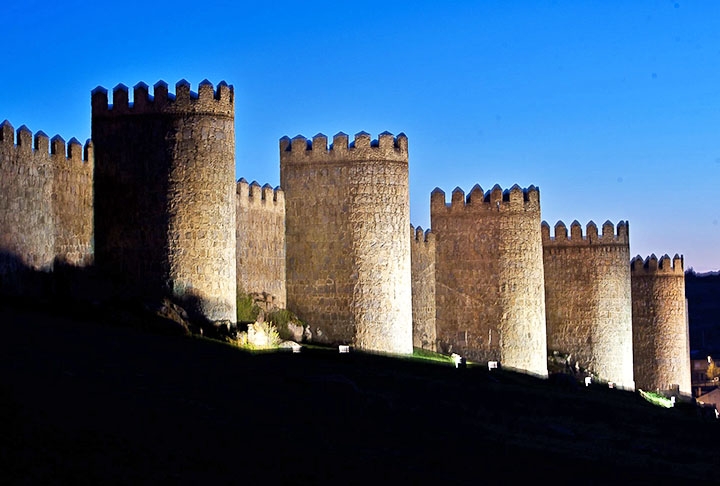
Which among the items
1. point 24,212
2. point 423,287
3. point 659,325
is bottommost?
point 659,325

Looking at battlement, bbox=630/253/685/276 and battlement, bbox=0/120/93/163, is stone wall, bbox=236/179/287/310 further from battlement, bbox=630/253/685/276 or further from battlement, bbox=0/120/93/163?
battlement, bbox=630/253/685/276

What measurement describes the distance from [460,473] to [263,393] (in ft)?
11.8

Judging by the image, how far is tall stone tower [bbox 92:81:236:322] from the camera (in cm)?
2303

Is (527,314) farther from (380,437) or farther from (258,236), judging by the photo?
(380,437)

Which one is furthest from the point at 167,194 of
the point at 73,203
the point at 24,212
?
the point at 24,212

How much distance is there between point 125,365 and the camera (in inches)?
612

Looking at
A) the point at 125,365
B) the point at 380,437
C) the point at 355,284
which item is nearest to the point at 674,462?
the point at 380,437

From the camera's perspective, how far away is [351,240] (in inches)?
1081

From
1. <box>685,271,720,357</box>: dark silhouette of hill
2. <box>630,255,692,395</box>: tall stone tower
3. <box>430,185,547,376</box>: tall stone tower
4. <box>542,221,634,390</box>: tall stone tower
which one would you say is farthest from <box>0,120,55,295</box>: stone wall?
<box>685,271,720,357</box>: dark silhouette of hill

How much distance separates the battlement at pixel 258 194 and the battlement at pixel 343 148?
0.93m

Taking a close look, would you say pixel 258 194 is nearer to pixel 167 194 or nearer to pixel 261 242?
pixel 261 242

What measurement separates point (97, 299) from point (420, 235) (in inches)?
474

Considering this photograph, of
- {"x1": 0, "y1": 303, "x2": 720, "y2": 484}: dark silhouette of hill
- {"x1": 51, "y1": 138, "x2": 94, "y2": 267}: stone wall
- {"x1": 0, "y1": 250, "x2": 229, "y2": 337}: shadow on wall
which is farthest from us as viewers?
{"x1": 51, "y1": 138, "x2": 94, "y2": 267}: stone wall

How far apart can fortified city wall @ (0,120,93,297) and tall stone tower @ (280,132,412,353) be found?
18.8 feet
